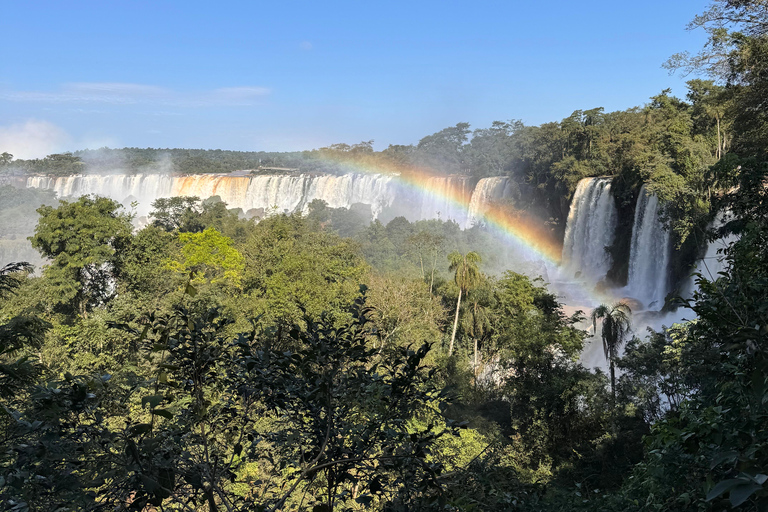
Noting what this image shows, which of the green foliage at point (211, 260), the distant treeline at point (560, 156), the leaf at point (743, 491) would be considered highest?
the distant treeline at point (560, 156)

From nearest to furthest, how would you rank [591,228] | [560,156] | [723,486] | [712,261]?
[723,486], [712,261], [591,228], [560,156]

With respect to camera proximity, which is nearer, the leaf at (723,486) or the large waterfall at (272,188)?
the leaf at (723,486)

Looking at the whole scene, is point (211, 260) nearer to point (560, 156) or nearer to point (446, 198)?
point (560, 156)

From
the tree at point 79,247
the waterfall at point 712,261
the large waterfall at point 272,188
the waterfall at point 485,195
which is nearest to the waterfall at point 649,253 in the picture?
the waterfall at point 712,261

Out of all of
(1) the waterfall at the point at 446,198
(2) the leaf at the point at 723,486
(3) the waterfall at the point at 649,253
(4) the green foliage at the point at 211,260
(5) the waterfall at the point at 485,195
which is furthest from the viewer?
(1) the waterfall at the point at 446,198

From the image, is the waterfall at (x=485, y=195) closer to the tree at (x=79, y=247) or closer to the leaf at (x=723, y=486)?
the tree at (x=79, y=247)

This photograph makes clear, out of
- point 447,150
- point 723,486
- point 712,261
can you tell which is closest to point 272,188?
point 447,150

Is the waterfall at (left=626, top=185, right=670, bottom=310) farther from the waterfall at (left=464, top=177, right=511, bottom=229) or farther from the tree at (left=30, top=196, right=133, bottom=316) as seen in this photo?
the tree at (left=30, top=196, right=133, bottom=316)
